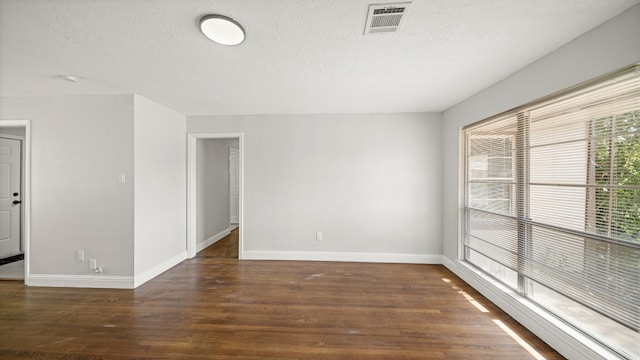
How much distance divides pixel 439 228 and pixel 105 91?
16.0ft

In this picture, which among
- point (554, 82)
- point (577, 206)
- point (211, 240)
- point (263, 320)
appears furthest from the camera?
point (211, 240)

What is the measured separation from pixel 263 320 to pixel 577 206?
2752 mm

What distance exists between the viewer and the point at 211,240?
462 centimetres

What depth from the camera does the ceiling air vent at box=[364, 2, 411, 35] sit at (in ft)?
4.44

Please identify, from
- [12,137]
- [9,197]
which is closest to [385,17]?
[12,137]

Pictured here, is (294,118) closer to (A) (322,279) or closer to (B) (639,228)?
(A) (322,279)

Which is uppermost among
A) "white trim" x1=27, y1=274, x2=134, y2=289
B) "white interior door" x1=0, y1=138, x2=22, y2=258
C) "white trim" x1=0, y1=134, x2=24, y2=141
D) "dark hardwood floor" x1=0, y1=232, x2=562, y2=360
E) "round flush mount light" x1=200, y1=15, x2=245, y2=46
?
"round flush mount light" x1=200, y1=15, x2=245, y2=46

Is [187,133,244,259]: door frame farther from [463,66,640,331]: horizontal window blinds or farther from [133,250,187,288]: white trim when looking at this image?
[463,66,640,331]: horizontal window blinds

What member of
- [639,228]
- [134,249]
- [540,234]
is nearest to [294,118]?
[134,249]

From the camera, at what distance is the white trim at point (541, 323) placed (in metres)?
1.59

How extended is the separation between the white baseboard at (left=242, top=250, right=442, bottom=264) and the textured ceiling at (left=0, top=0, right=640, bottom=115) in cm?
242

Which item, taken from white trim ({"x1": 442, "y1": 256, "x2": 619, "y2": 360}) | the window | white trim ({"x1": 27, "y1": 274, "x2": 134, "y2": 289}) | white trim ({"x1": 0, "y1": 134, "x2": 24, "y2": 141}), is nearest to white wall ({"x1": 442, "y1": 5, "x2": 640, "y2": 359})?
white trim ({"x1": 442, "y1": 256, "x2": 619, "y2": 360})

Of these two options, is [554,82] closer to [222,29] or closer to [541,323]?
[541,323]

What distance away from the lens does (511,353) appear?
179cm
